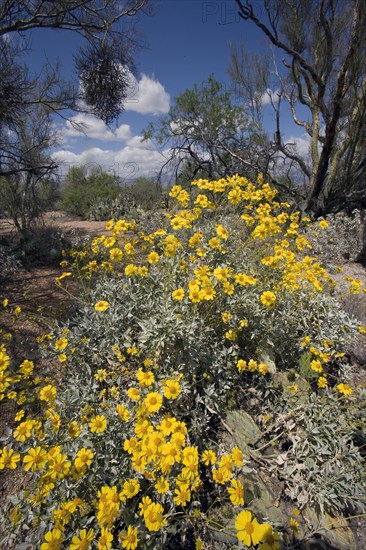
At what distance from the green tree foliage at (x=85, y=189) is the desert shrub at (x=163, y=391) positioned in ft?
30.4

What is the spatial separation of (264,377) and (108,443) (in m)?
1.29

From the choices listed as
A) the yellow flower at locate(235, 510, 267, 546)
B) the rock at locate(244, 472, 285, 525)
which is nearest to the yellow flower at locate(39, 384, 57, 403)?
the yellow flower at locate(235, 510, 267, 546)

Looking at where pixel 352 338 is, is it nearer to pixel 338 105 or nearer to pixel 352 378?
pixel 352 378

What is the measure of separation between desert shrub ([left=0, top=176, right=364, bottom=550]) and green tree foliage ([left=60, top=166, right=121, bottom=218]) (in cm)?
926

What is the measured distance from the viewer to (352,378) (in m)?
2.74

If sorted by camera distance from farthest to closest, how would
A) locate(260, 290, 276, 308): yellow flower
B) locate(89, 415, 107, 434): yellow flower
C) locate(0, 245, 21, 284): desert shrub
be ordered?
locate(0, 245, 21, 284): desert shrub < locate(260, 290, 276, 308): yellow flower < locate(89, 415, 107, 434): yellow flower

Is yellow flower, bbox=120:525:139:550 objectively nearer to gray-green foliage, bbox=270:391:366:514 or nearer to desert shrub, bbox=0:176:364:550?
desert shrub, bbox=0:176:364:550

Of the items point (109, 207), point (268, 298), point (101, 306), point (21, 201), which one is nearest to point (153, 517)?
point (101, 306)

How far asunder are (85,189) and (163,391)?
475 inches

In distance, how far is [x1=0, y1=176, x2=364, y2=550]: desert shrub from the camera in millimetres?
1305

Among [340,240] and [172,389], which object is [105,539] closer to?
[172,389]

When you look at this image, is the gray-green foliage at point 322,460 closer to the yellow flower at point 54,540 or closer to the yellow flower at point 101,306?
the yellow flower at point 54,540

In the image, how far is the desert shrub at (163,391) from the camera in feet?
4.28

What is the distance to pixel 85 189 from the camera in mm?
12273
